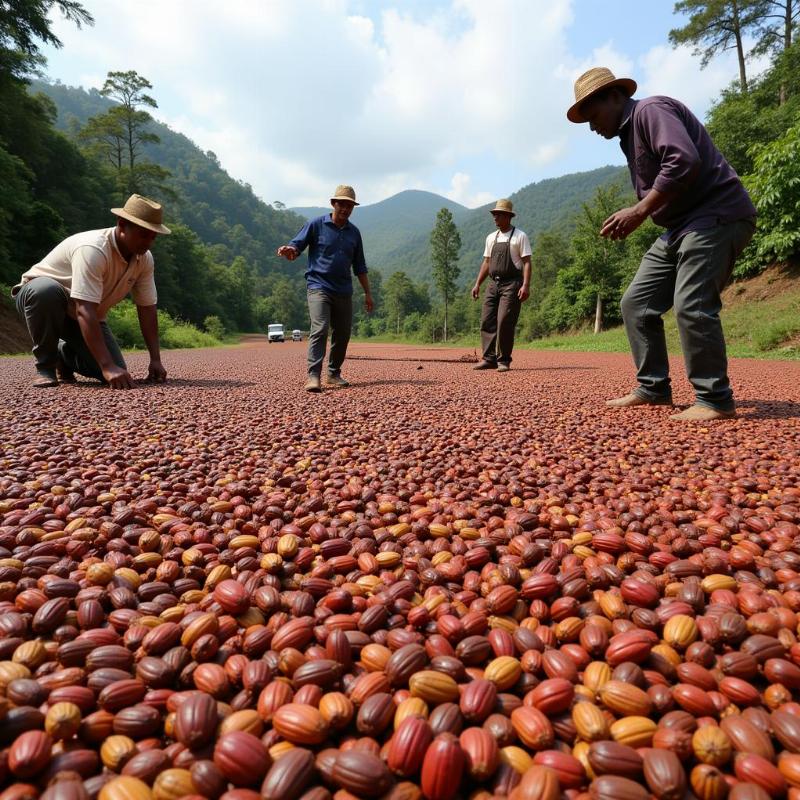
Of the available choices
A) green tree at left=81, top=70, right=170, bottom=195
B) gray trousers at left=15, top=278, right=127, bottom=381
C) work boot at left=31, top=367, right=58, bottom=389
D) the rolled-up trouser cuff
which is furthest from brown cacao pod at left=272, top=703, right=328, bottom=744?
green tree at left=81, top=70, right=170, bottom=195

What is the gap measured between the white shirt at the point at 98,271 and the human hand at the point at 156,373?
788 millimetres

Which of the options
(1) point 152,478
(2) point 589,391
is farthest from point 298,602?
(2) point 589,391

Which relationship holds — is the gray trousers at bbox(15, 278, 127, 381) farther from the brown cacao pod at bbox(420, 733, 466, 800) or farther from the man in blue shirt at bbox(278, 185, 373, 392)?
the brown cacao pod at bbox(420, 733, 466, 800)

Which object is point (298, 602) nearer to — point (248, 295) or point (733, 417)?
point (733, 417)

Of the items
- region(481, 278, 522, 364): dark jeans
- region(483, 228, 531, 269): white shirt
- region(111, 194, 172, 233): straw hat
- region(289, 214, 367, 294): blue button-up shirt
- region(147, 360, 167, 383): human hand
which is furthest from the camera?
region(481, 278, 522, 364): dark jeans

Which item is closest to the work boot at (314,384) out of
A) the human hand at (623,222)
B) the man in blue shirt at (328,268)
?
the man in blue shirt at (328,268)

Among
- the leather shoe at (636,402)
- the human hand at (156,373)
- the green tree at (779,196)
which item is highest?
the green tree at (779,196)

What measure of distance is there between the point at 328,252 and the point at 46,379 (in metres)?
3.50

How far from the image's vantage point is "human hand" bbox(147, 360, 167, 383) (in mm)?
6246

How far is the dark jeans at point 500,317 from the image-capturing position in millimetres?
7586

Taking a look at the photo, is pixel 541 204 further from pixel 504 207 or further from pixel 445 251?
Result: pixel 504 207

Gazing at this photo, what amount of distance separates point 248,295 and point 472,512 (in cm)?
8113

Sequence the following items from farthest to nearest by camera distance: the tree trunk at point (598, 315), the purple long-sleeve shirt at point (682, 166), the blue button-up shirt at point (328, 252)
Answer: the tree trunk at point (598, 315), the blue button-up shirt at point (328, 252), the purple long-sleeve shirt at point (682, 166)

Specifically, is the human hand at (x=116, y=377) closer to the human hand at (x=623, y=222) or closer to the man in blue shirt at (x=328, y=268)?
the man in blue shirt at (x=328, y=268)
